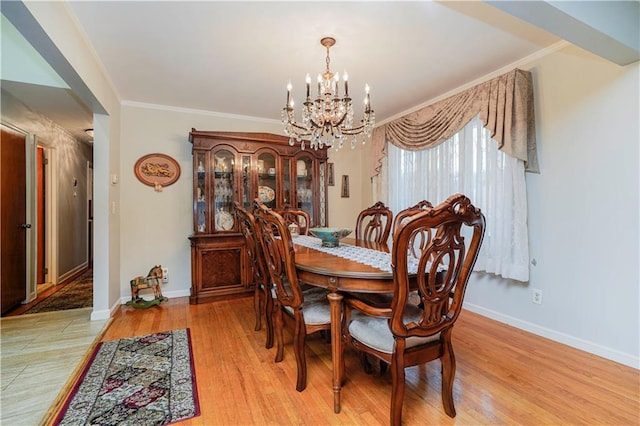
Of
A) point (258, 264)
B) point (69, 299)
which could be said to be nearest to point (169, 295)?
point (69, 299)

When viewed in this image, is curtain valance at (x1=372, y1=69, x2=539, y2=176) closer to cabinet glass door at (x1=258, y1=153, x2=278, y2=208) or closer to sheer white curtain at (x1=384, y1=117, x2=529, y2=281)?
sheer white curtain at (x1=384, y1=117, x2=529, y2=281)

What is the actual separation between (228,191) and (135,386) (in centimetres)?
233

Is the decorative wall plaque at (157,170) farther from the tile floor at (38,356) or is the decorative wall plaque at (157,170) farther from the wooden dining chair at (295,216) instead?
the tile floor at (38,356)

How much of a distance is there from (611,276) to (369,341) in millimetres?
1954

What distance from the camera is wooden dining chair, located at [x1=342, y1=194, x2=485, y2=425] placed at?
4.20 feet

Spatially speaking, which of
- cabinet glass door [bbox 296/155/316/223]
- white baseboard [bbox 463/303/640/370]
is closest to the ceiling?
cabinet glass door [bbox 296/155/316/223]

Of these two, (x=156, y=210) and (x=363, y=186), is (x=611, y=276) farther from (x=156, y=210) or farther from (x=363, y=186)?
(x=156, y=210)

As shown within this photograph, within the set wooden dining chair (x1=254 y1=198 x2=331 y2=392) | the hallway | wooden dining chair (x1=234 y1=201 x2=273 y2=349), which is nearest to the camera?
wooden dining chair (x1=254 y1=198 x2=331 y2=392)

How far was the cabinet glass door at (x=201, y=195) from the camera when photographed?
3555 mm

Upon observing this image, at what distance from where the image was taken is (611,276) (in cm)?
215

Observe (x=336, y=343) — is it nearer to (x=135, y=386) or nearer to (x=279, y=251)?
(x=279, y=251)

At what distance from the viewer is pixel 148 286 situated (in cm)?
337

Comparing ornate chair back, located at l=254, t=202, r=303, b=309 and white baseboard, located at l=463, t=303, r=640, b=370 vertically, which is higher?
ornate chair back, located at l=254, t=202, r=303, b=309

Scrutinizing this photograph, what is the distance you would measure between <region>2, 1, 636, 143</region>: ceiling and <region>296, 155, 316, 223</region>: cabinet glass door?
0.95m
